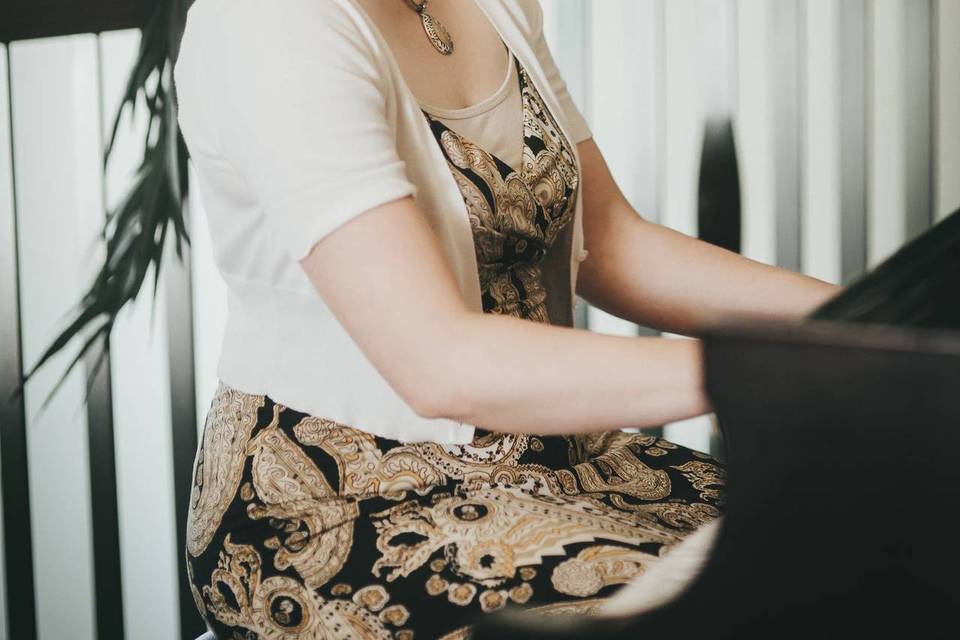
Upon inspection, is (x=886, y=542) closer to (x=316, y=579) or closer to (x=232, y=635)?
(x=316, y=579)

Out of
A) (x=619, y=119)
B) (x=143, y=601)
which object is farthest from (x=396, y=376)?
(x=143, y=601)

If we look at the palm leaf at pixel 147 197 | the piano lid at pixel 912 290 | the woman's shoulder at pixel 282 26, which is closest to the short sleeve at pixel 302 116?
the woman's shoulder at pixel 282 26

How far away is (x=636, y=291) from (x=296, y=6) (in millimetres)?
565

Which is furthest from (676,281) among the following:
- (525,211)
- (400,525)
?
(400,525)

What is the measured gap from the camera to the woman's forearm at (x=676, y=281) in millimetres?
1033

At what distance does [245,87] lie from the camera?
2.39 ft

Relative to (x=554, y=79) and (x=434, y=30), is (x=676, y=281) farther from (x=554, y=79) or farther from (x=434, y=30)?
(x=434, y=30)

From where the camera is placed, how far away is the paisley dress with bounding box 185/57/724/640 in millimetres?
683

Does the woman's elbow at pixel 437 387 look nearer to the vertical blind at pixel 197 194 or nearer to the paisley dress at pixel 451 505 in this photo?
the paisley dress at pixel 451 505

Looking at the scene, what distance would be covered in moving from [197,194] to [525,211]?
1166 millimetres

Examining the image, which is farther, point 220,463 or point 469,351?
point 220,463

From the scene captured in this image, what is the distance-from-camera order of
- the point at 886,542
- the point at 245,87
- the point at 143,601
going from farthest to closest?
the point at 143,601
the point at 245,87
the point at 886,542

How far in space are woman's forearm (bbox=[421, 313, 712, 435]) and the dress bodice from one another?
0.23 m

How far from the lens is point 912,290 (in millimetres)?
480
